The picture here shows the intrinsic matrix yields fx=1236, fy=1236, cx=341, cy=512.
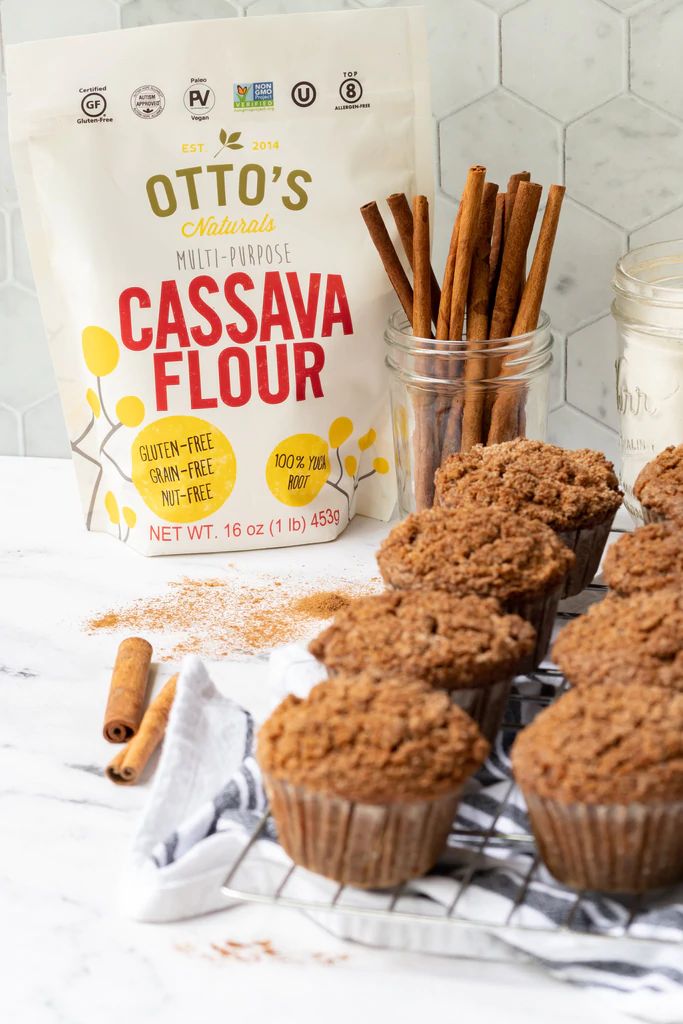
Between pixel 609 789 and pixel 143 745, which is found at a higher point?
pixel 609 789

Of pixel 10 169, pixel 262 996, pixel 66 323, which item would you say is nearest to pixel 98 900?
pixel 262 996

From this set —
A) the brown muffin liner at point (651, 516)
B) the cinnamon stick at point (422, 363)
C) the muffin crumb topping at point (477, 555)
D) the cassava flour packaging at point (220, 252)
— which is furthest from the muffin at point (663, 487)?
the cassava flour packaging at point (220, 252)

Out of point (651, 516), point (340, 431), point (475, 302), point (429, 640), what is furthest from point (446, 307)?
point (429, 640)

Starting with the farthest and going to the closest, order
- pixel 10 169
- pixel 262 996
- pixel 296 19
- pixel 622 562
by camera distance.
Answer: pixel 10 169 < pixel 296 19 < pixel 622 562 < pixel 262 996

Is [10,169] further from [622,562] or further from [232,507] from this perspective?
[622,562]

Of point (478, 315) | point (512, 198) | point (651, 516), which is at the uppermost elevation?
point (512, 198)

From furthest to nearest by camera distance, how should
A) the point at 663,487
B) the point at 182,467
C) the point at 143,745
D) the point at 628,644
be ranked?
1. the point at 182,467
2. the point at 663,487
3. the point at 143,745
4. the point at 628,644

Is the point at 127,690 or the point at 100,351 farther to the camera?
the point at 100,351

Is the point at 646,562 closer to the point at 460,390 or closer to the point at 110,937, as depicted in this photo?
the point at 460,390
